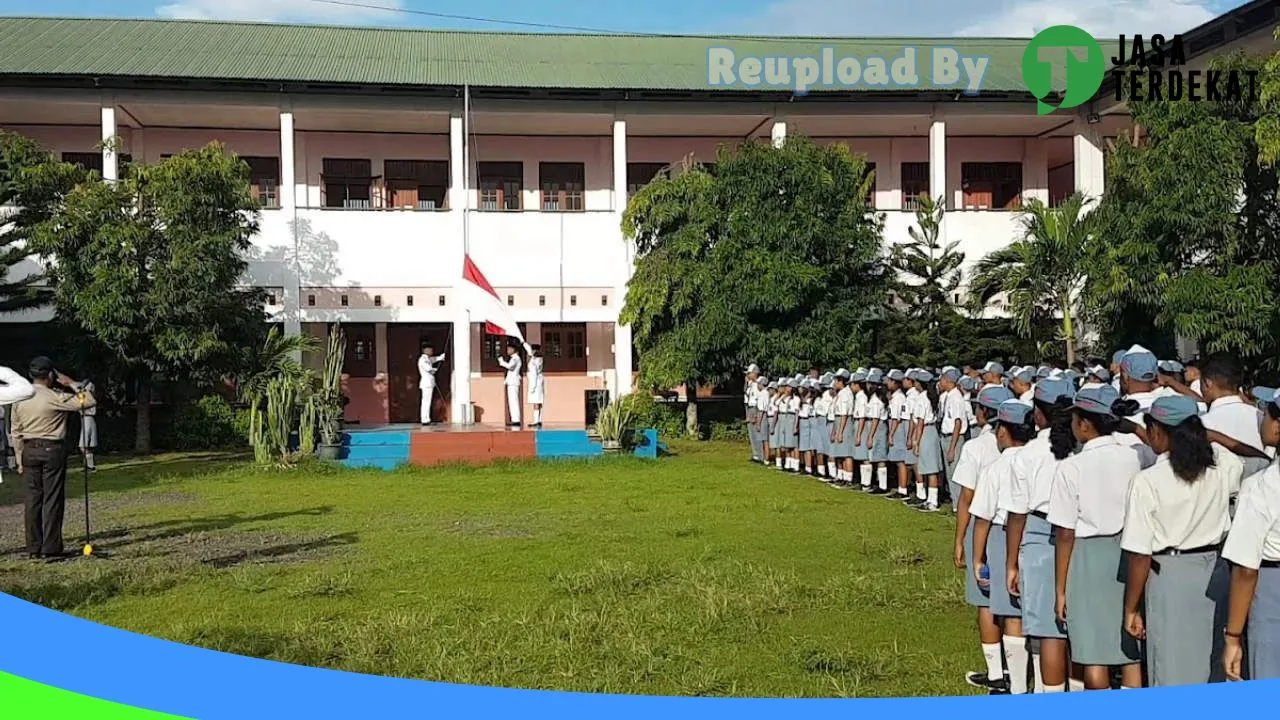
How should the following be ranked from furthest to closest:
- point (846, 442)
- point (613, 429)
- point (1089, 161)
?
point (1089, 161), point (613, 429), point (846, 442)

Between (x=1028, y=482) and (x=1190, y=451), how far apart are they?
67cm

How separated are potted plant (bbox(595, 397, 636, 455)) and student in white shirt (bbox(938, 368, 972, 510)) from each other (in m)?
4.98

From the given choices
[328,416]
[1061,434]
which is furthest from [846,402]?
[1061,434]

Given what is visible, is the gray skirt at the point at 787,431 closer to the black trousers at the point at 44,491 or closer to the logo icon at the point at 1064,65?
the logo icon at the point at 1064,65

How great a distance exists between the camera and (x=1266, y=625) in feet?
11.0

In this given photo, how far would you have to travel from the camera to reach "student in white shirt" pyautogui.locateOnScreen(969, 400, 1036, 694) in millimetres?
4383

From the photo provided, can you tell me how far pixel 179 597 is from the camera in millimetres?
6582

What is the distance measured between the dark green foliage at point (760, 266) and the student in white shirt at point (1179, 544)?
12.0 meters

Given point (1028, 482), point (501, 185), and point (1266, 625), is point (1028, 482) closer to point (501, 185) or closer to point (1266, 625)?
point (1266, 625)

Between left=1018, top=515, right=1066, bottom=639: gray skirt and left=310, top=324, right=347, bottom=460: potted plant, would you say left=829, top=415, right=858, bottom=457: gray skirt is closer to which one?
left=310, top=324, right=347, bottom=460: potted plant

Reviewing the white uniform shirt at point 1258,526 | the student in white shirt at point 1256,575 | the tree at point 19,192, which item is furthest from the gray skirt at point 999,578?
the tree at point 19,192

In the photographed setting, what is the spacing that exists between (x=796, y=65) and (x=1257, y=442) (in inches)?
512

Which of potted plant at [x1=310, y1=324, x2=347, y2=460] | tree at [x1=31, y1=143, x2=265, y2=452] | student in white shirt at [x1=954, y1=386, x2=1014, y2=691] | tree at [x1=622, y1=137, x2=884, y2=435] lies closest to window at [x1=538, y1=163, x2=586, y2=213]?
tree at [x1=622, y1=137, x2=884, y2=435]

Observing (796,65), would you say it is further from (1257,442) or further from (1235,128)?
(1257,442)
